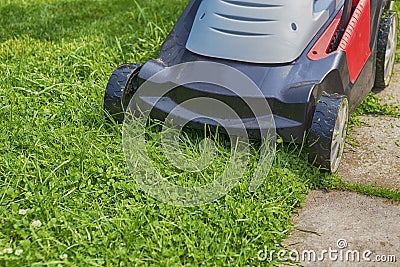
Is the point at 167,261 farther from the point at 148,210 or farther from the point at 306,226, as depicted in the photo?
the point at 306,226

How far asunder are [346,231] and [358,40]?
36.0 inches

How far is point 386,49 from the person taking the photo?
3.14 m

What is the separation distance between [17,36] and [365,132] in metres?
2.08

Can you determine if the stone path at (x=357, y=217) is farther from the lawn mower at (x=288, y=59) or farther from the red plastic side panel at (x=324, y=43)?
the red plastic side panel at (x=324, y=43)

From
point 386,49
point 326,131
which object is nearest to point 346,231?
point 326,131

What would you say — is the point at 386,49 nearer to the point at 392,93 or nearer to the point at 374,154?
the point at 392,93

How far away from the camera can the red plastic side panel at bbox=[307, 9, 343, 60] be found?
2590 millimetres

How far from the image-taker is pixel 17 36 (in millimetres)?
3795

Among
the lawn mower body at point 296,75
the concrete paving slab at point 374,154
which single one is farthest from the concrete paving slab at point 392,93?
the lawn mower body at point 296,75

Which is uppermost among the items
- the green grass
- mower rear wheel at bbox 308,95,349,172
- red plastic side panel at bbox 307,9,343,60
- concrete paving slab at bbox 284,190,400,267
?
red plastic side panel at bbox 307,9,343,60

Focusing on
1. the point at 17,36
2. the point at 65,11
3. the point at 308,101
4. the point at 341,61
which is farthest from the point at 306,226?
the point at 65,11

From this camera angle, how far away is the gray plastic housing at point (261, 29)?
2.58m

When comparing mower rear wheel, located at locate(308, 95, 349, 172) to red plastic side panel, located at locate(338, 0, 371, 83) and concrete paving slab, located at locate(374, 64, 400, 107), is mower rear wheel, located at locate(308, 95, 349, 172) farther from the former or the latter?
concrete paving slab, located at locate(374, 64, 400, 107)

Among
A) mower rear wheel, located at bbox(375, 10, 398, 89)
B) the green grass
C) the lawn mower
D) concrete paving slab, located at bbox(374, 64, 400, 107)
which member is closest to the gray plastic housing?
the lawn mower
